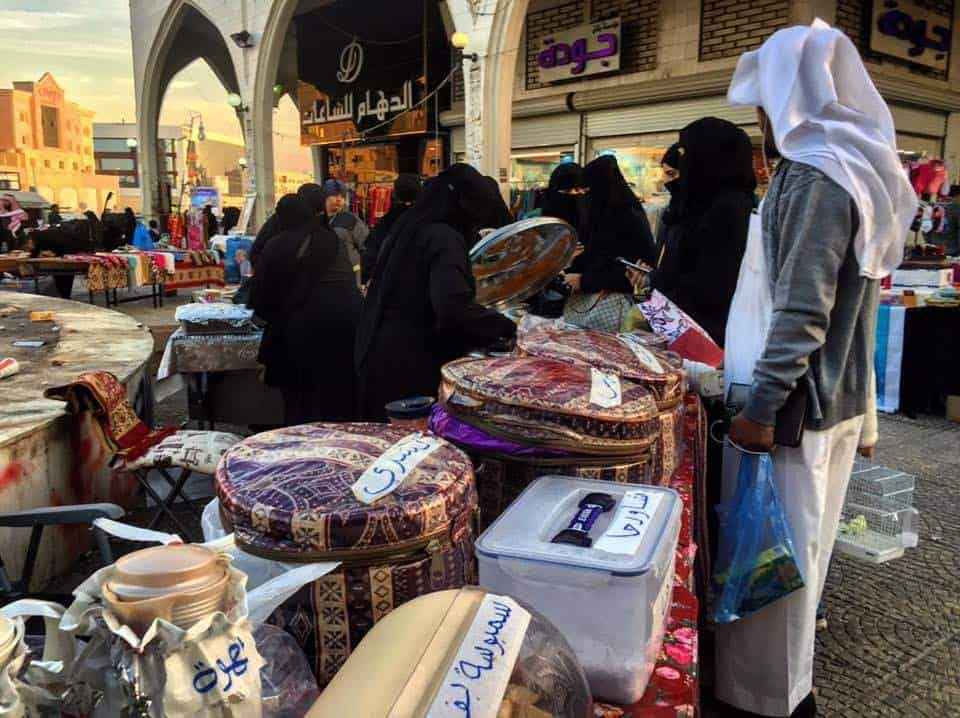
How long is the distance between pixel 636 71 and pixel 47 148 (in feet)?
298

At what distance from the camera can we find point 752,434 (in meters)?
2.03

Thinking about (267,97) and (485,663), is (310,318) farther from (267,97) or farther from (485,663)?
(267,97)

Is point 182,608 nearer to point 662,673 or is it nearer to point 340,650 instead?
point 340,650

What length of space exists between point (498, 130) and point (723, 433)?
31.7 feet

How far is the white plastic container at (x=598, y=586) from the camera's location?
3.19 feet

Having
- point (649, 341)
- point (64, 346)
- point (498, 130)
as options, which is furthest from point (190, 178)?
point (649, 341)

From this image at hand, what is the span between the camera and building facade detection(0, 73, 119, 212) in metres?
78.2

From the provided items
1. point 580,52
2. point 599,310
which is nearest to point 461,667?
point 599,310

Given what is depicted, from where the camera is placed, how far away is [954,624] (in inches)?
125

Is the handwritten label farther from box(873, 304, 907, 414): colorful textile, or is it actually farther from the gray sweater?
box(873, 304, 907, 414): colorful textile

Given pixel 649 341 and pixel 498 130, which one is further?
pixel 498 130

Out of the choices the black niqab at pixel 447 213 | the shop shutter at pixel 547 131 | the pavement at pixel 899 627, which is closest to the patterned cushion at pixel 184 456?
the pavement at pixel 899 627

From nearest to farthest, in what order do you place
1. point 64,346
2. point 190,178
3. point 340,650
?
point 340,650
point 64,346
point 190,178

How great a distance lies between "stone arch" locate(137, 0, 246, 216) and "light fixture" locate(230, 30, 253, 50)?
581 centimetres
